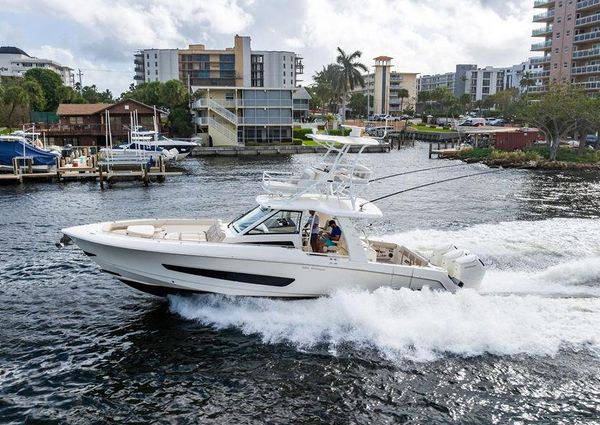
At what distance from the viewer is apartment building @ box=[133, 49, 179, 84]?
487 feet

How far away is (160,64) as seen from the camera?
15075 cm

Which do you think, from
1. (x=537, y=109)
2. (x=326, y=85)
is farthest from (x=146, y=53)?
(x=537, y=109)

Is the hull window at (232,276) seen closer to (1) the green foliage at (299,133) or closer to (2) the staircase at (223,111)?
(2) the staircase at (223,111)

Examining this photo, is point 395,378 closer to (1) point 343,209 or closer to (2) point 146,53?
(1) point 343,209

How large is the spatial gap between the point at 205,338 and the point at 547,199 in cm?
2881

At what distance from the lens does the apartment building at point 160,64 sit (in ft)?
487

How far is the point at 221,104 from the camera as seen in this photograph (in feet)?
239

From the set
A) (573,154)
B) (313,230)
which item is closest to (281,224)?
(313,230)

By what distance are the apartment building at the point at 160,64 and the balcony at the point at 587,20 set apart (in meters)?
102

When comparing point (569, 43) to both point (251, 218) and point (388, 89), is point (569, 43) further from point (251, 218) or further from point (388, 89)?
point (251, 218)

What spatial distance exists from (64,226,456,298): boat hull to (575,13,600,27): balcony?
9036 cm

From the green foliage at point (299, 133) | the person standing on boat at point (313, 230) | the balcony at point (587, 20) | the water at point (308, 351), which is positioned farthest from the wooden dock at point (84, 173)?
the balcony at point (587, 20)

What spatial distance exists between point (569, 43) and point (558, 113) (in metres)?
46.9

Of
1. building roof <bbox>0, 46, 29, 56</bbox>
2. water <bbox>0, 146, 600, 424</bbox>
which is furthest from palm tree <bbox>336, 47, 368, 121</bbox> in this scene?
building roof <bbox>0, 46, 29, 56</bbox>
